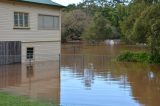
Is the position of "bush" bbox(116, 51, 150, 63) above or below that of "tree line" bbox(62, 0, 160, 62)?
below

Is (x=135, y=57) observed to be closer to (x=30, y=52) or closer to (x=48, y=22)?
(x=48, y=22)

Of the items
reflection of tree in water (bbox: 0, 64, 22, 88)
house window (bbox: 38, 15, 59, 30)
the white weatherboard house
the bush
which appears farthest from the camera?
the bush

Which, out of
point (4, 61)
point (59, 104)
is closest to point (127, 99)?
point (59, 104)

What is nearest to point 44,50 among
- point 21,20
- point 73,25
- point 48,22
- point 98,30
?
point 48,22

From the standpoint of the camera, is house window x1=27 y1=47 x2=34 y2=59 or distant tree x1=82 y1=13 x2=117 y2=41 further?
distant tree x1=82 y1=13 x2=117 y2=41

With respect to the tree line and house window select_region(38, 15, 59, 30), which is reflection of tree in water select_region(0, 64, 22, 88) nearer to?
house window select_region(38, 15, 59, 30)

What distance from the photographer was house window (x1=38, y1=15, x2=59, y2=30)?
36606mm

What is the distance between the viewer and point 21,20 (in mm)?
34375

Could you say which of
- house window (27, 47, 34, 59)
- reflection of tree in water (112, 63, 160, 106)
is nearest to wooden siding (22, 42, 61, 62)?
house window (27, 47, 34, 59)

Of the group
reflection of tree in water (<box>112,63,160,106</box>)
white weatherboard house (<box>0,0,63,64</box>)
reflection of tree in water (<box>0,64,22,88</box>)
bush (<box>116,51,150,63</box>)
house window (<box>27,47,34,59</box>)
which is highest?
white weatherboard house (<box>0,0,63,64</box>)

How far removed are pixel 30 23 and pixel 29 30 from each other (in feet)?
2.04

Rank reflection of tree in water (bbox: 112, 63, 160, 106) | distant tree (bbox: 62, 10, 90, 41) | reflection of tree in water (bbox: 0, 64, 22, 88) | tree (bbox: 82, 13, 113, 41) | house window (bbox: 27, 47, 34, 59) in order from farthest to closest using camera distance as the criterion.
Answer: tree (bbox: 82, 13, 113, 41) < distant tree (bbox: 62, 10, 90, 41) < house window (bbox: 27, 47, 34, 59) < reflection of tree in water (bbox: 0, 64, 22, 88) < reflection of tree in water (bbox: 112, 63, 160, 106)

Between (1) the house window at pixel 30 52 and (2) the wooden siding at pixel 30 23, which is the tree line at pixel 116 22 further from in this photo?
Result: (1) the house window at pixel 30 52

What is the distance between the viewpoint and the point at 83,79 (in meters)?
23.6
